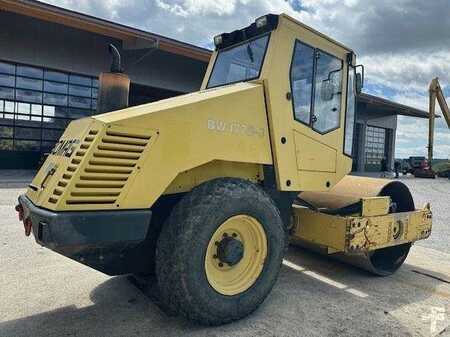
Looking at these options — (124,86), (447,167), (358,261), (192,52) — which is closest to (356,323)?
(358,261)

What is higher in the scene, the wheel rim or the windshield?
the windshield

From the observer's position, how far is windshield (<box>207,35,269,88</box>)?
406 cm

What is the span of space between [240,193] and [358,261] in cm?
246

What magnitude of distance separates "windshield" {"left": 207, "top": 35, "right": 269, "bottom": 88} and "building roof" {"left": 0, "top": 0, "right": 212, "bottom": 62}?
10441 mm

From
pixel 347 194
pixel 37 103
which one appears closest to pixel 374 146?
pixel 37 103

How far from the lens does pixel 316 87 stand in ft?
14.3

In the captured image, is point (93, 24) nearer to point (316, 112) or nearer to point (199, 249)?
point (316, 112)

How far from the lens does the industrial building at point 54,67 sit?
14.6 meters

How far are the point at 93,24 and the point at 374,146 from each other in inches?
1044

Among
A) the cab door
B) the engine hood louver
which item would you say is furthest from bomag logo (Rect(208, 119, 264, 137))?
the engine hood louver

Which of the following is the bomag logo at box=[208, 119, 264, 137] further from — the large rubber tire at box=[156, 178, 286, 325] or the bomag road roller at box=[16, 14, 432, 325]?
the large rubber tire at box=[156, 178, 286, 325]

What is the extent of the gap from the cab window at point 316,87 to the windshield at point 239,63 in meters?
0.36

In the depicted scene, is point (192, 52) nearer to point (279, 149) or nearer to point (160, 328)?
point (279, 149)

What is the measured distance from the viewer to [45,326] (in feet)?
10.6
